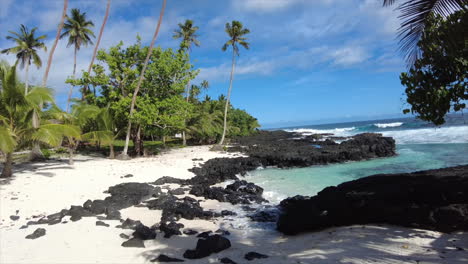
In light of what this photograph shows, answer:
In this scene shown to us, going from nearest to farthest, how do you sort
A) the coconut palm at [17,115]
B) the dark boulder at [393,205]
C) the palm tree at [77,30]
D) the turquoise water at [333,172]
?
1. the dark boulder at [393,205]
2. the coconut palm at [17,115]
3. the turquoise water at [333,172]
4. the palm tree at [77,30]

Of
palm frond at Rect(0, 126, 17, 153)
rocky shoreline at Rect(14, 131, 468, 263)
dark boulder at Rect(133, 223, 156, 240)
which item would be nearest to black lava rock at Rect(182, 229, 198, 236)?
rocky shoreline at Rect(14, 131, 468, 263)

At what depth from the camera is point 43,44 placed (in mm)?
29422

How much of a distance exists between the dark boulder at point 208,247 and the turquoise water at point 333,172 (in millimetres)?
4729

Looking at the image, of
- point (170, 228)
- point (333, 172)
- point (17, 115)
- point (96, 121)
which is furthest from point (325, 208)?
point (96, 121)

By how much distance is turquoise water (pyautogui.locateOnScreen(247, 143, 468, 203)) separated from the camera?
37.6ft

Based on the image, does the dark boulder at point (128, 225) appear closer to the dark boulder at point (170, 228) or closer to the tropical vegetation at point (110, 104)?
the dark boulder at point (170, 228)

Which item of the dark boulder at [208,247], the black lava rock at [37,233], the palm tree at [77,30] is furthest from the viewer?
the palm tree at [77,30]

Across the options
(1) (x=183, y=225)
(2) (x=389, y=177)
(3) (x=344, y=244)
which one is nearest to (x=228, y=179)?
(1) (x=183, y=225)

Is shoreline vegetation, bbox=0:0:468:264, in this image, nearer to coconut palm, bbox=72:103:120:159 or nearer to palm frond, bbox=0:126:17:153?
palm frond, bbox=0:126:17:153

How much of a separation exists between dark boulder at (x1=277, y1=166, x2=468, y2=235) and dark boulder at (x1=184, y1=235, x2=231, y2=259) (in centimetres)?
172

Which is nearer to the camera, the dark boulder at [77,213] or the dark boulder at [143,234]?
the dark boulder at [143,234]

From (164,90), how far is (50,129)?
907 centimetres

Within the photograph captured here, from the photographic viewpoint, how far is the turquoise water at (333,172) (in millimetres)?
11459

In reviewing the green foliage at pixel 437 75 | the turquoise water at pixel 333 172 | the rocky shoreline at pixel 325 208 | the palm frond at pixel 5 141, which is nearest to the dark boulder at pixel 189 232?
the rocky shoreline at pixel 325 208
